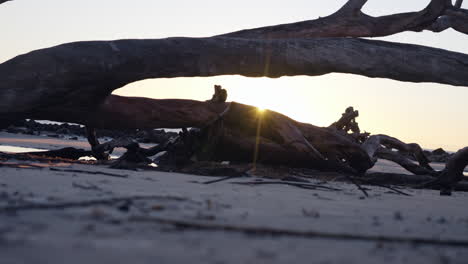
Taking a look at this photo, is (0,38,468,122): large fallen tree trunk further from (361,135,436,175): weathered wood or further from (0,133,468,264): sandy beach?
(0,133,468,264): sandy beach

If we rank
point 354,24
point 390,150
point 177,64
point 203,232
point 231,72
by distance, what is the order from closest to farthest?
1. point 203,232
2. point 177,64
3. point 231,72
4. point 354,24
5. point 390,150

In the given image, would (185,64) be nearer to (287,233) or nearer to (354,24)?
(354,24)

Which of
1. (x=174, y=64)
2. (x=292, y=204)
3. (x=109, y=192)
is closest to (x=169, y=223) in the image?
(x=109, y=192)

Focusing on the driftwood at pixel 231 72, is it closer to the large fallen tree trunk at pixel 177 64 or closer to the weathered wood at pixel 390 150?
the large fallen tree trunk at pixel 177 64

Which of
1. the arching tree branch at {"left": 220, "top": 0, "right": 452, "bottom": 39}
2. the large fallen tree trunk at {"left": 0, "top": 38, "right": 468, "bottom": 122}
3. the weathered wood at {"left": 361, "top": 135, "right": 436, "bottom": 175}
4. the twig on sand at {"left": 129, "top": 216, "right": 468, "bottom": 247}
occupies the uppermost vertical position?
the arching tree branch at {"left": 220, "top": 0, "right": 452, "bottom": 39}

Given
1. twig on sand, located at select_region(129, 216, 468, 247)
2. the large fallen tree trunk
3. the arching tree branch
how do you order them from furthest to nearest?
the arching tree branch
the large fallen tree trunk
twig on sand, located at select_region(129, 216, 468, 247)

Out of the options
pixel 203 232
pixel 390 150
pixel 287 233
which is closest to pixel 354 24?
pixel 390 150

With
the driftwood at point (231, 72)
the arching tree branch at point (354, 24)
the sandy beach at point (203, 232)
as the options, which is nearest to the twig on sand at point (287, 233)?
the sandy beach at point (203, 232)

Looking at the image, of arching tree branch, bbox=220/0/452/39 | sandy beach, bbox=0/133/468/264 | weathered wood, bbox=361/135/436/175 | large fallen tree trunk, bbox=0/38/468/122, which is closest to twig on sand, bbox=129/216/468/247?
sandy beach, bbox=0/133/468/264

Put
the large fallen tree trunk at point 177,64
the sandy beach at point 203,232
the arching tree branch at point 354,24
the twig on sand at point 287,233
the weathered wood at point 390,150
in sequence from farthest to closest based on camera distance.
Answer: the weathered wood at point 390,150
the arching tree branch at point 354,24
the large fallen tree trunk at point 177,64
the twig on sand at point 287,233
the sandy beach at point 203,232

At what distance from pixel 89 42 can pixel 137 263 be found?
4347 mm

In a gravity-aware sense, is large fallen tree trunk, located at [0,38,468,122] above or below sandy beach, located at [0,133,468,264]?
above

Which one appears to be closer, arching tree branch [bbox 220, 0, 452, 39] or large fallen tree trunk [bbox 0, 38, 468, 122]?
large fallen tree trunk [bbox 0, 38, 468, 122]

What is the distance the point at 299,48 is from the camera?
19.0 feet
